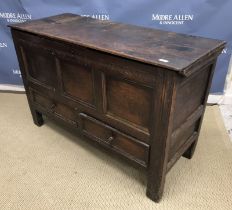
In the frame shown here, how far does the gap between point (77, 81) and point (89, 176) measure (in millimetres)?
558

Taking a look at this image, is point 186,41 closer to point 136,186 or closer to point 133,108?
point 133,108

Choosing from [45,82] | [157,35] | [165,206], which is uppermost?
[157,35]

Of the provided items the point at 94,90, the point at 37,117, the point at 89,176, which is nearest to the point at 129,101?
the point at 94,90

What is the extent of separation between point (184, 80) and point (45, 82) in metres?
0.90

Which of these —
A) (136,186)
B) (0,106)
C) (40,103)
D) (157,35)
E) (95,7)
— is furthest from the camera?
(0,106)

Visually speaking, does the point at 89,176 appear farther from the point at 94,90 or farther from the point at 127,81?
the point at 127,81

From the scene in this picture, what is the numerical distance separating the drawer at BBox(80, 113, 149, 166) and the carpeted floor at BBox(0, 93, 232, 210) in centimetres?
21

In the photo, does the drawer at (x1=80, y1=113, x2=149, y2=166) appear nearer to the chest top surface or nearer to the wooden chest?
the wooden chest

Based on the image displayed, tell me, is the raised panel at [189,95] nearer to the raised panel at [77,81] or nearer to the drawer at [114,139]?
the drawer at [114,139]

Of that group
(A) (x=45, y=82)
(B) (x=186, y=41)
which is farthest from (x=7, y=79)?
(B) (x=186, y=41)

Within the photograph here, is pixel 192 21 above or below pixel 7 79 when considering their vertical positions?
above

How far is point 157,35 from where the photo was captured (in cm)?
124

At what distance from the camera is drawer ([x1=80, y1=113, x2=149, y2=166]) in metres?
1.21

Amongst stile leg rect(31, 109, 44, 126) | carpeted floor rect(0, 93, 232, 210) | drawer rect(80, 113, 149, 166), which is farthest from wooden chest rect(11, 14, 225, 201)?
stile leg rect(31, 109, 44, 126)
